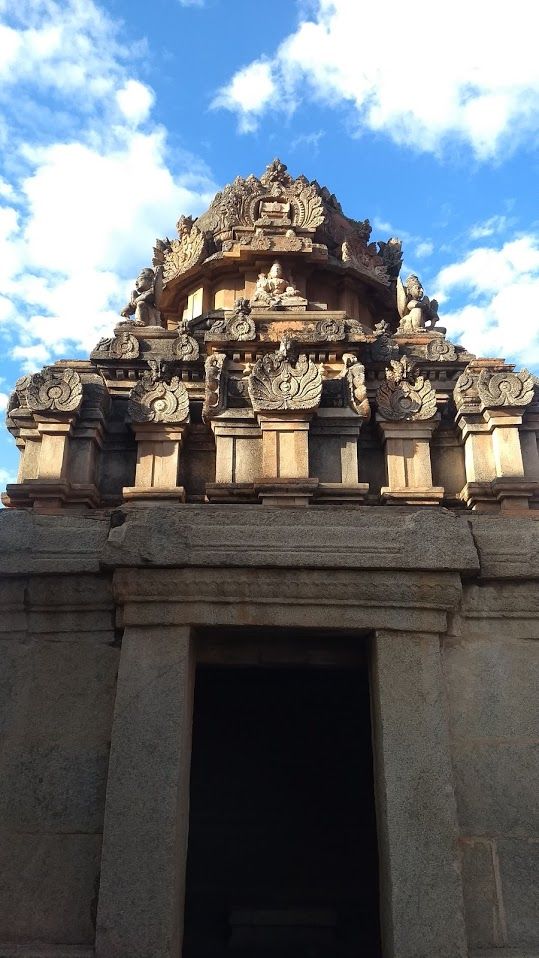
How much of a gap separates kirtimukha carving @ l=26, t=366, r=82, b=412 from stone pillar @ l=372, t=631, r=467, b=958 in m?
7.74

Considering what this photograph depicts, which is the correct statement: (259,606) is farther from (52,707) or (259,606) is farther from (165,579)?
(52,707)

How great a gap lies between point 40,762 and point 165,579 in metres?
1.28

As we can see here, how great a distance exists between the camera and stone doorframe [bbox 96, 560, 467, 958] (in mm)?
3818

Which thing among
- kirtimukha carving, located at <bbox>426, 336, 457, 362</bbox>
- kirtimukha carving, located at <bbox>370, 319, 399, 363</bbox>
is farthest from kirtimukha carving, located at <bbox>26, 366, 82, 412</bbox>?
kirtimukha carving, located at <bbox>426, 336, 457, 362</bbox>

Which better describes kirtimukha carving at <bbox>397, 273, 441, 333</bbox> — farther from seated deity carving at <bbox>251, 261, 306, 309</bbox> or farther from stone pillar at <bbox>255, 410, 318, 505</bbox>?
stone pillar at <bbox>255, 410, 318, 505</bbox>

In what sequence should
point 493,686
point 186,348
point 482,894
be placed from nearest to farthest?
point 482,894
point 493,686
point 186,348

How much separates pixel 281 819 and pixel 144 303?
9.76m

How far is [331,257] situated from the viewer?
1551 cm

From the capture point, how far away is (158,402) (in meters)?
11.1

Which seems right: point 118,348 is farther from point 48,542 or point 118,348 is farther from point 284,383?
point 48,542

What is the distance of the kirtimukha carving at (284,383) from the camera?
10.5m

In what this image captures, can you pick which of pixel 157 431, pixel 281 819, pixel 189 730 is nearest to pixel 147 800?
pixel 189 730

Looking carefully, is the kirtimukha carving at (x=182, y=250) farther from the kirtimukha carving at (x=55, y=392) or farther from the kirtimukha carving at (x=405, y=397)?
the kirtimukha carving at (x=405, y=397)

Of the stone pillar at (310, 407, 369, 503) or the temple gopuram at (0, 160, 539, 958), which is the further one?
the stone pillar at (310, 407, 369, 503)
